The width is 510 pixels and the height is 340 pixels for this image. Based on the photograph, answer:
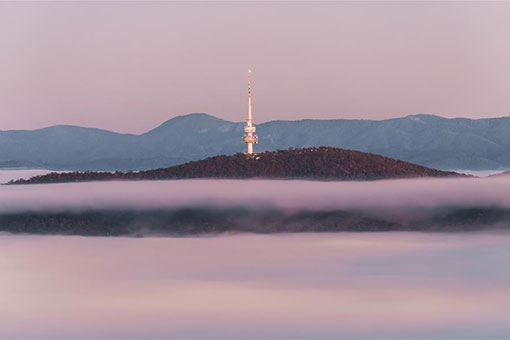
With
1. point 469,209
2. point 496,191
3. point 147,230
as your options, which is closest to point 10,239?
point 147,230

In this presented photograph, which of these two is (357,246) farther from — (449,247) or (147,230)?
(147,230)

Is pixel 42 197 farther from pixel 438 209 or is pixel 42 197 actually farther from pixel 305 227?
pixel 438 209

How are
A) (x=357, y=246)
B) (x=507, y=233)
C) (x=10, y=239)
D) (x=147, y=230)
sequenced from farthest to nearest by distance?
1. (x=147, y=230)
2. (x=507, y=233)
3. (x=10, y=239)
4. (x=357, y=246)

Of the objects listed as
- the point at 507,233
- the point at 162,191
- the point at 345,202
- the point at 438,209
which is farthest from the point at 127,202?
the point at 507,233

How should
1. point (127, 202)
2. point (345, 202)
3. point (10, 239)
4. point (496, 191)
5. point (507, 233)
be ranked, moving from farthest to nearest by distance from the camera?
point (496, 191)
point (127, 202)
point (345, 202)
point (507, 233)
point (10, 239)

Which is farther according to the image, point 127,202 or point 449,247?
point 127,202

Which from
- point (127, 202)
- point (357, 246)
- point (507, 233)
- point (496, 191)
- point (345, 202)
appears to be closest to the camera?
point (357, 246)
